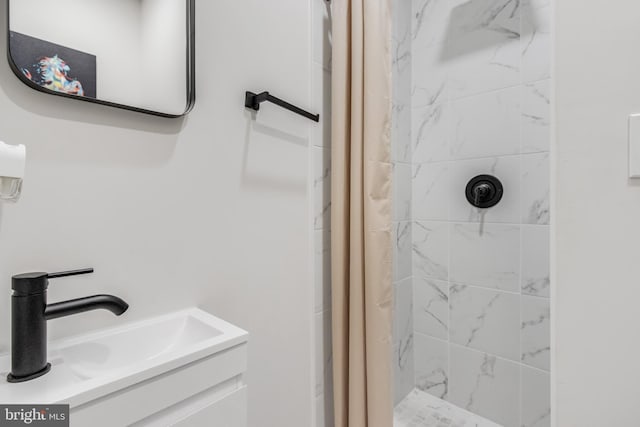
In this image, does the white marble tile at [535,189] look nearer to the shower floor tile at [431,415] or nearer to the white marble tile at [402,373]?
the white marble tile at [402,373]

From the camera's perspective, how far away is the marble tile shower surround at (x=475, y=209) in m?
1.40

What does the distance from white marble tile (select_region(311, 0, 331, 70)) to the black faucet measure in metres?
1.03

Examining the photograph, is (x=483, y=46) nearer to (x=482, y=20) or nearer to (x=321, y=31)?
(x=482, y=20)

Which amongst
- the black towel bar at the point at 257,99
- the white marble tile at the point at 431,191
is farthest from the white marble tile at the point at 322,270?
the white marble tile at the point at 431,191

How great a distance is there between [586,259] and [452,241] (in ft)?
3.10

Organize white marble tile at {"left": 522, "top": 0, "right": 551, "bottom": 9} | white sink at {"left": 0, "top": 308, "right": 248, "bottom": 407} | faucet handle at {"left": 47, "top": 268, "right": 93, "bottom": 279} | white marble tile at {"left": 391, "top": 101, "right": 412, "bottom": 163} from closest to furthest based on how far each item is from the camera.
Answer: white sink at {"left": 0, "top": 308, "right": 248, "bottom": 407} → faucet handle at {"left": 47, "top": 268, "right": 93, "bottom": 279} → white marble tile at {"left": 522, "top": 0, "right": 551, "bottom": 9} → white marble tile at {"left": 391, "top": 101, "right": 412, "bottom": 163}

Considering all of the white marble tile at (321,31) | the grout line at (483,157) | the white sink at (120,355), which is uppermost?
the white marble tile at (321,31)

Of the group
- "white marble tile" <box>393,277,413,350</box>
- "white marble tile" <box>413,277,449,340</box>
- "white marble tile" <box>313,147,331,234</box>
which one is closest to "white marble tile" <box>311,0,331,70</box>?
"white marble tile" <box>313,147,331,234</box>

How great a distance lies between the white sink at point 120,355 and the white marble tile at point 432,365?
1.38 m

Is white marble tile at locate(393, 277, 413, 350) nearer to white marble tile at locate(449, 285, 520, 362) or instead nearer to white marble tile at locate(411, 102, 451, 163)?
white marble tile at locate(449, 285, 520, 362)

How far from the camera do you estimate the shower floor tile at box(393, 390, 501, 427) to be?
1536 millimetres

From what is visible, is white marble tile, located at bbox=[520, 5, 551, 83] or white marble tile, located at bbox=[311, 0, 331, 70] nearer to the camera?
white marble tile, located at bbox=[311, 0, 331, 70]

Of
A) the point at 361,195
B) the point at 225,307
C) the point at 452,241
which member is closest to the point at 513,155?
the point at 452,241

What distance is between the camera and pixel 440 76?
5.42 feet
